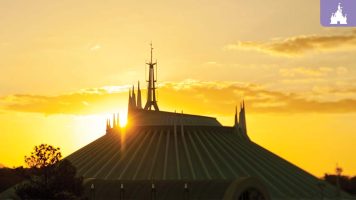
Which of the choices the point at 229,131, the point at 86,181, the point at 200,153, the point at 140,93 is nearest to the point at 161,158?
the point at 200,153

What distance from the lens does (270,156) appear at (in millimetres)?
78125

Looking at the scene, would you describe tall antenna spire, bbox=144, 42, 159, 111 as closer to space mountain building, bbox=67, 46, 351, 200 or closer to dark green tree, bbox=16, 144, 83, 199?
space mountain building, bbox=67, 46, 351, 200

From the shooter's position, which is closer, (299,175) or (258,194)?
(258,194)

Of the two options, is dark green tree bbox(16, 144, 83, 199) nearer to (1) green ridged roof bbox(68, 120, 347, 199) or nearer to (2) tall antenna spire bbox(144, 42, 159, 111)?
(1) green ridged roof bbox(68, 120, 347, 199)

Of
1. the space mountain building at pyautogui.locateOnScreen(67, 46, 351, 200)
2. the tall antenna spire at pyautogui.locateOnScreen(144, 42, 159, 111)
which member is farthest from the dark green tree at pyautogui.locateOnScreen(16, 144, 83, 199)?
the tall antenna spire at pyautogui.locateOnScreen(144, 42, 159, 111)

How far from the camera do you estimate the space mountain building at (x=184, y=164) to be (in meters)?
60.9

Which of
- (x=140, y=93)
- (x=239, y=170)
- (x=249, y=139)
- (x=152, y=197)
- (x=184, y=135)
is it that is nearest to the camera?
(x=152, y=197)

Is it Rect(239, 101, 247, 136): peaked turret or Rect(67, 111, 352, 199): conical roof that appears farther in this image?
Rect(239, 101, 247, 136): peaked turret

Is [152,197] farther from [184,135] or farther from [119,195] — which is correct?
[184,135]

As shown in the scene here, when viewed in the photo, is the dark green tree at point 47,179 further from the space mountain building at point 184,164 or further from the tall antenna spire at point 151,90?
the tall antenna spire at point 151,90

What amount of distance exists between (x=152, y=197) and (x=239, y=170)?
452 inches

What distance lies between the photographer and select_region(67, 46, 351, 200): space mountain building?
6091cm

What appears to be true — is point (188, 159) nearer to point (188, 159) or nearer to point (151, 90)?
point (188, 159)

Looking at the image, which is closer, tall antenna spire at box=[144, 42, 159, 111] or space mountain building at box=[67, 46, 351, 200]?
space mountain building at box=[67, 46, 351, 200]
